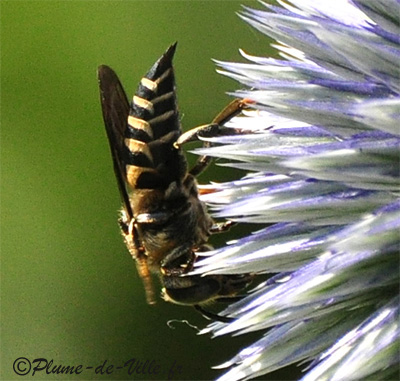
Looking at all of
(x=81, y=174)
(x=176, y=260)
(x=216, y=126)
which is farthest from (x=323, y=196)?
(x=81, y=174)

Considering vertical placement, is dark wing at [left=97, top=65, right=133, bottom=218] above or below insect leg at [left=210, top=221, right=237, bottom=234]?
above

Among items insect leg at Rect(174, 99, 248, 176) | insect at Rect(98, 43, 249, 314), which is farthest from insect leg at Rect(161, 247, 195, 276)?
insect leg at Rect(174, 99, 248, 176)

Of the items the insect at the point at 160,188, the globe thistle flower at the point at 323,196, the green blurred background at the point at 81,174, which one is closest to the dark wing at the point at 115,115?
the insect at the point at 160,188

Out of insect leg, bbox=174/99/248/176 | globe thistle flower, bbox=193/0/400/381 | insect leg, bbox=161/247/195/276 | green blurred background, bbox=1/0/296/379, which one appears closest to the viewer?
globe thistle flower, bbox=193/0/400/381

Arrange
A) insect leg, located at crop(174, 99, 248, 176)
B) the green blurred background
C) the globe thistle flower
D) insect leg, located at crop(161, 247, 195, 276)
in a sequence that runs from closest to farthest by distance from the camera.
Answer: the globe thistle flower → insect leg, located at crop(174, 99, 248, 176) → insect leg, located at crop(161, 247, 195, 276) → the green blurred background

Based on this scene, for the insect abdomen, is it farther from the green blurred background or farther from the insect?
the green blurred background

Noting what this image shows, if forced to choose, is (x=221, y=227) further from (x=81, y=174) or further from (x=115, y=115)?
(x=81, y=174)

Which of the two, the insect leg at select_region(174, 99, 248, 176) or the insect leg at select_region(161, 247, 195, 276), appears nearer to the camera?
the insect leg at select_region(174, 99, 248, 176)
